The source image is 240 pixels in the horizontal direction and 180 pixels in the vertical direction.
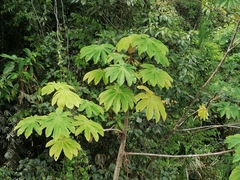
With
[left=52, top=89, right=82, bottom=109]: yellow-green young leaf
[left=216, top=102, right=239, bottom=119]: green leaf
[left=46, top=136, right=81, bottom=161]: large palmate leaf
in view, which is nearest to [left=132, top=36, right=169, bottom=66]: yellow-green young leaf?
[left=52, top=89, right=82, bottom=109]: yellow-green young leaf

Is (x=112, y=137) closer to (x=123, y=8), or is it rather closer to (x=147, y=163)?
(x=147, y=163)

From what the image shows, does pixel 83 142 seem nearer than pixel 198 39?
Yes

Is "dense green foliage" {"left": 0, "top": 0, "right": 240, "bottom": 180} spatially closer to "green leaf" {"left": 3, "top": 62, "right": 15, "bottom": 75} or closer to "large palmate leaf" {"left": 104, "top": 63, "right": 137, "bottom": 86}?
"green leaf" {"left": 3, "top": 62, "right": 15, "bottom": 75}

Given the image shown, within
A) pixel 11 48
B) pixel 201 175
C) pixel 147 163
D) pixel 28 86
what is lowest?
pixel 201 175

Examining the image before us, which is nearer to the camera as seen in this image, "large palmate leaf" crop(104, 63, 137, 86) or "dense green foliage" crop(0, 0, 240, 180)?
"large palmate leaf" crop(104, 63, 137, 86)

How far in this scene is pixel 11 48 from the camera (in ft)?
10.2

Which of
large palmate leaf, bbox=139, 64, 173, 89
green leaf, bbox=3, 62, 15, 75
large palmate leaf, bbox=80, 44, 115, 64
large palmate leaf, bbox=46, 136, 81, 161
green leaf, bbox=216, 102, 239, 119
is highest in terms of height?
large palmate leaf, bbox=80, 44, 115, 64

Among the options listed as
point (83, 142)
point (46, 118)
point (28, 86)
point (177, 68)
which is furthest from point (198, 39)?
point (46, 118)

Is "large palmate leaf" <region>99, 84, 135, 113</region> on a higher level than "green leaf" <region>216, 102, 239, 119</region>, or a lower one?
higher

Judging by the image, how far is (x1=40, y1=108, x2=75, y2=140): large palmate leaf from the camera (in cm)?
138

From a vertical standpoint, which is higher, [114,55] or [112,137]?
[114,55]

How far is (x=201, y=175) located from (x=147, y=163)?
3.09ft

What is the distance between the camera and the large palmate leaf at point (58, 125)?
138cm

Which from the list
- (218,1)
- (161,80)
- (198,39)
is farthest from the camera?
(198,39)
